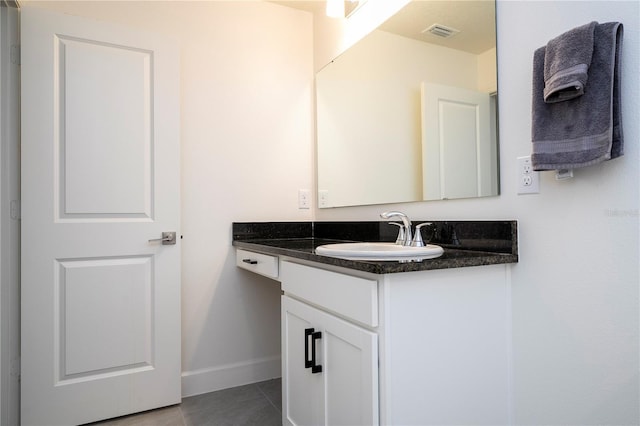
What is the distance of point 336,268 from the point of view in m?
1.20

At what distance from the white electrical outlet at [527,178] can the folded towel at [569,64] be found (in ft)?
0.71

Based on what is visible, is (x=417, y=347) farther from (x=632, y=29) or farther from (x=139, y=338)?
(x=139, y=338)

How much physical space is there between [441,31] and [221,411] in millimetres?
1962

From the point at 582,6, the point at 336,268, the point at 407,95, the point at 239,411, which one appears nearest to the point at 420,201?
the point at 407,95

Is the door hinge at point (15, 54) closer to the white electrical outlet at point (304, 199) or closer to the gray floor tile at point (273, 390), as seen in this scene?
the white electrical outlet at point (304, 199)

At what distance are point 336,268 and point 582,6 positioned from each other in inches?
39.3

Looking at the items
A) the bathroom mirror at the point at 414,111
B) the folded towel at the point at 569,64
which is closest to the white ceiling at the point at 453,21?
the bathroom mirror at the point at 414,111

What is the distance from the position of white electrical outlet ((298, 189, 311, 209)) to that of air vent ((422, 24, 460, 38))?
112 centimetres

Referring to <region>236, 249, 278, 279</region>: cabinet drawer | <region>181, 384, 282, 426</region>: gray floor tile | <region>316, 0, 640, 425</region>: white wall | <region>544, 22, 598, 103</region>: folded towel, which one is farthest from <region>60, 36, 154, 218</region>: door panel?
<region>544, 22, 598, 103</region>: folded towel

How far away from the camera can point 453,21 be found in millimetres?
1472

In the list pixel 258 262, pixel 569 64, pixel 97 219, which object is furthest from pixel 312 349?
pixel 97 219

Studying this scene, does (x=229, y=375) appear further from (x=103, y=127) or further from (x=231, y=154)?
(x=103, y=127)

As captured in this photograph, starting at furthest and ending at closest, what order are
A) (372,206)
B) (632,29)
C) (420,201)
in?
(372,206)
(420,201)
(632,29)

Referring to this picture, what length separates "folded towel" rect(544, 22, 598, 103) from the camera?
949 millimetres
